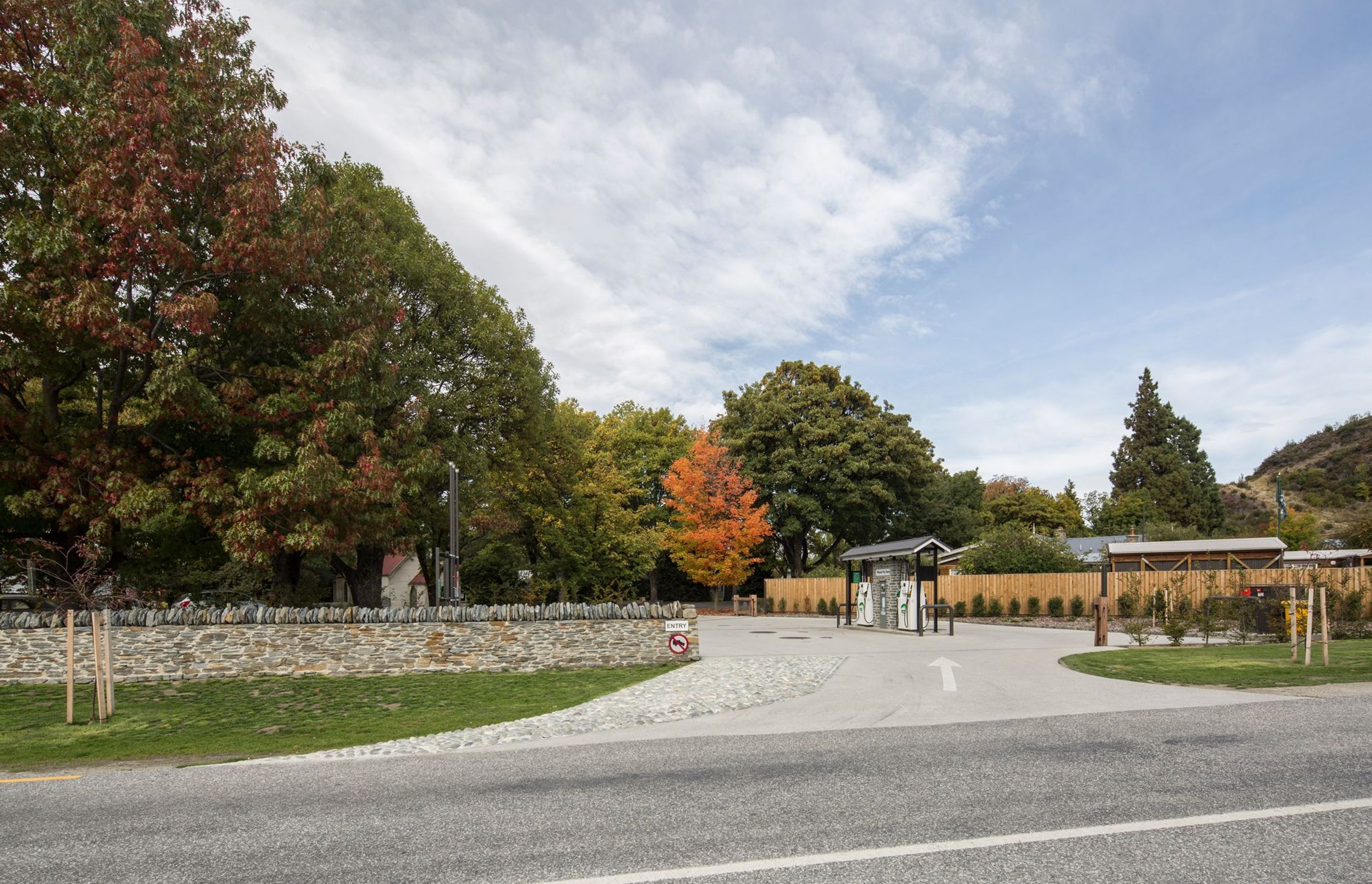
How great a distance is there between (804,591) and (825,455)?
23.6 ft

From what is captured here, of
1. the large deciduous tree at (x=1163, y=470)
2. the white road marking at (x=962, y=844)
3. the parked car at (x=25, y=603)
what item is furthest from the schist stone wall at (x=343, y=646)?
the large deciduous tree at (x=1163, y=470)

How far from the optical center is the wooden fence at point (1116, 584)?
22.0 m

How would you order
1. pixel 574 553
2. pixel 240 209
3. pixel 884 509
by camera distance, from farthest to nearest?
pixel 884 509, pixel 574 553, pixel 240 209

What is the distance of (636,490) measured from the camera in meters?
36.5

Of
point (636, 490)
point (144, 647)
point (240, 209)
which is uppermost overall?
point (240, 209)

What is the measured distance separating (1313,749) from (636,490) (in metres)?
30.7

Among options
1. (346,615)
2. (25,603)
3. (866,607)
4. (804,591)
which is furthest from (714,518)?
(25,603)

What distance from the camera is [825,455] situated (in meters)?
41.8

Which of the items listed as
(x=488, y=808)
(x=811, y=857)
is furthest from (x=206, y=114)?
(x=811, y=857)

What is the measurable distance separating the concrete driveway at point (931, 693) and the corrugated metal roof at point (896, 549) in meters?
3.51

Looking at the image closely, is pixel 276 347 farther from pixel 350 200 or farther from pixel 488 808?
pixel 488 808

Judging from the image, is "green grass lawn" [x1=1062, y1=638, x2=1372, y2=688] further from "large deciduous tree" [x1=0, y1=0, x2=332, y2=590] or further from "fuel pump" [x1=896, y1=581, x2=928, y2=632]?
"large deciduous tree" [x1=0, y1=0, x2=332, y2=590]

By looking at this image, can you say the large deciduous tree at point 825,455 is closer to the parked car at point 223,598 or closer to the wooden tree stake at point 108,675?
the parked car at point 223,598

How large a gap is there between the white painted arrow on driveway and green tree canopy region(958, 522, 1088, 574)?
1872 cm
